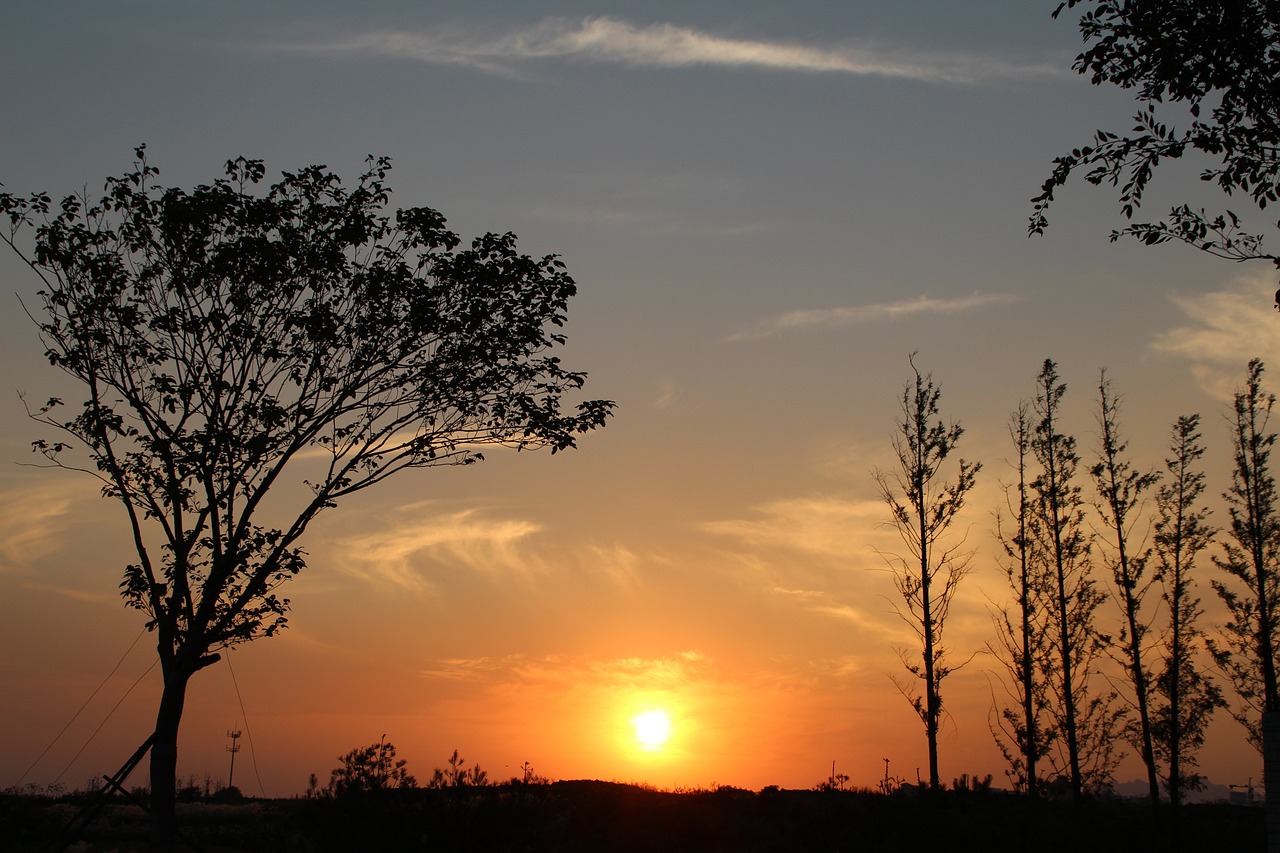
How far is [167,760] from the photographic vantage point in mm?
20312

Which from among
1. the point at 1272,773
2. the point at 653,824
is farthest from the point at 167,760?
the point at 1272,773

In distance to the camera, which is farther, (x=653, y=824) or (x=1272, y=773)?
(x=653, y=824)

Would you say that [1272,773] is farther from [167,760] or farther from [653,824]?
[167,760]

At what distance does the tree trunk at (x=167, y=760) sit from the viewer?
64.8 ft

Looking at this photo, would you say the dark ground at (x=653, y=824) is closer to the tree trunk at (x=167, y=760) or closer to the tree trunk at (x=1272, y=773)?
the tree trunk at (x=167, y=760)

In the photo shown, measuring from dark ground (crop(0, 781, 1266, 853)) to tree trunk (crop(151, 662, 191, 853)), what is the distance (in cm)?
642

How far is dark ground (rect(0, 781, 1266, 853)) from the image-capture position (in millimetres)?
26328

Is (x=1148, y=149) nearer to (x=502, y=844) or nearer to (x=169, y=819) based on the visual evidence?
(x=169, y=819)

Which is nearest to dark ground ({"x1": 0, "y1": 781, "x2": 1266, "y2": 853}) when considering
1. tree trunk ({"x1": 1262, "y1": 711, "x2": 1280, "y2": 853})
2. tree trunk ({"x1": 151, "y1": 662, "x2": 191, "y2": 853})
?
tree trunk ({"x1": 151, "y1": 662, "x2": 191, "y2": 853})

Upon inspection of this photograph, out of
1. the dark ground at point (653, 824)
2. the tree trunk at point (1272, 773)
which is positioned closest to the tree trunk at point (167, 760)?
the dark ground at point (653, 824)

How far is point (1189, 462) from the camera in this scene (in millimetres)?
35750

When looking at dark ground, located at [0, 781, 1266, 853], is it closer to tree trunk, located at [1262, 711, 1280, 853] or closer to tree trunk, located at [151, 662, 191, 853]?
tree trunk, located at [151, 662, 191, 853]

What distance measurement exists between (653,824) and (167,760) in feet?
55.4

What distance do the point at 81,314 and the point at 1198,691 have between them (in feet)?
115
